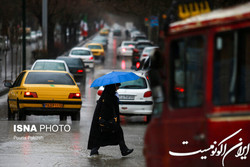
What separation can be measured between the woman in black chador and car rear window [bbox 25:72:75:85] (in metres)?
5.60

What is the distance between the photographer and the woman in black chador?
39.3 feet

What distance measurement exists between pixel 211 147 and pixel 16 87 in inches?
477

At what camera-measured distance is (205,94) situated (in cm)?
594

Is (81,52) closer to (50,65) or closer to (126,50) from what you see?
(126,50)

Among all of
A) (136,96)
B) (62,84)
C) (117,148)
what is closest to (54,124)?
(62,84)

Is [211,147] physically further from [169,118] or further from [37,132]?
[37,132]

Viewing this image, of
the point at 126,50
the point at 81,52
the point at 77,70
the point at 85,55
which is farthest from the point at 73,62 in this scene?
the point at 126,50

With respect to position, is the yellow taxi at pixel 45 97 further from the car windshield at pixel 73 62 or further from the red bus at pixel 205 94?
the car windshield at pixel 73 62

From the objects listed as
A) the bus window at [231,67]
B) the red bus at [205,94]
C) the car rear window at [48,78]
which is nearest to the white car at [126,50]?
the car rear window at [48,78]

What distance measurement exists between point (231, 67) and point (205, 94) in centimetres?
33

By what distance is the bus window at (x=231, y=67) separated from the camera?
5918 mm

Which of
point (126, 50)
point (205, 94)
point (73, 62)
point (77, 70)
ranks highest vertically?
point (205, 94)

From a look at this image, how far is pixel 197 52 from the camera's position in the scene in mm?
6191

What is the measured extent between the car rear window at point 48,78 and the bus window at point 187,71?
36.9 ft
